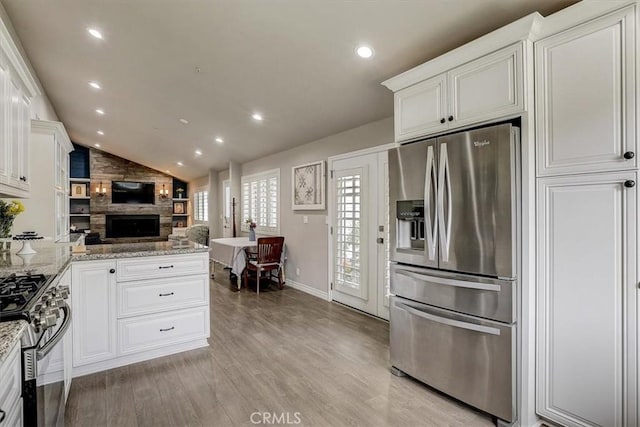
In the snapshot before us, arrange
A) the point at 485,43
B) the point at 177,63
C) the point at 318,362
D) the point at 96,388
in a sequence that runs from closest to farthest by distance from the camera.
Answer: the point at 485,43 → the point at 96,388 → the point at 318,362 → the point at 177,63

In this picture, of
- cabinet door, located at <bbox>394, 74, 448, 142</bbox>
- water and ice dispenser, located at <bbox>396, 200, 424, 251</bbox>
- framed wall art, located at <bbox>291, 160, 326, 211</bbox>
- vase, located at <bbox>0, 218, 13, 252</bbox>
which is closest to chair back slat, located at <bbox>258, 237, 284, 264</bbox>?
framed wall art, located at <bbox>291, 160, 326, 211</bbox>

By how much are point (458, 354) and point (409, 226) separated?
945mm

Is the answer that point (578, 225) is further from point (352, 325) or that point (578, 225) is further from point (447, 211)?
point (352, 325)

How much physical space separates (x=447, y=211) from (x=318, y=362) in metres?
1.69

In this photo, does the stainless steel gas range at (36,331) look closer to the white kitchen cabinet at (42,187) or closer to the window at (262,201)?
the white kitchen cabinet at (42,187)

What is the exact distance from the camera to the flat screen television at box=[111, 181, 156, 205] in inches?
399

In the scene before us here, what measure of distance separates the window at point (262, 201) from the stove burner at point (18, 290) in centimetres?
455

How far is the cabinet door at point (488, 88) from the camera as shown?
1.97 m

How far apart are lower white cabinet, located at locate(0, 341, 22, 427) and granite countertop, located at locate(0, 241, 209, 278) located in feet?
3.31

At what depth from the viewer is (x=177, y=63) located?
3.59m

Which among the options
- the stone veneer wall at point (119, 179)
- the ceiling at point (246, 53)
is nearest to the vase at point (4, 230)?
the ceiling at point (246, 53)

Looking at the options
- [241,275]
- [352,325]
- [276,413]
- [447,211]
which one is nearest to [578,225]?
[447,211]

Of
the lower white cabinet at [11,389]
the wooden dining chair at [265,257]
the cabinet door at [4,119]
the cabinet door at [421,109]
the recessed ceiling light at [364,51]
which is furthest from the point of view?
the wooden dining chair at [265,257]

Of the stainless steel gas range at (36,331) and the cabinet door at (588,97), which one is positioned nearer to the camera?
the stainless steel gas range at (36,331)
